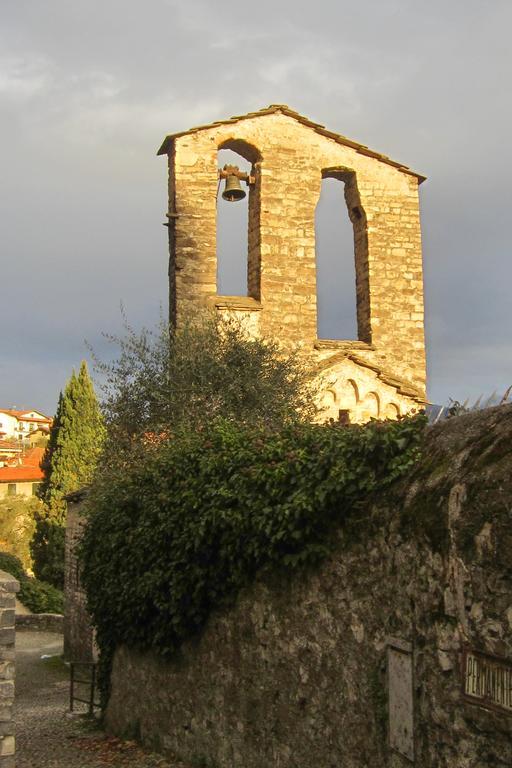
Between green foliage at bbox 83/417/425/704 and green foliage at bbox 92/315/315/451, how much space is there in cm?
200

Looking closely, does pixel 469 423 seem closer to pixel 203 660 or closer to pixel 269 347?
pixel 203 660

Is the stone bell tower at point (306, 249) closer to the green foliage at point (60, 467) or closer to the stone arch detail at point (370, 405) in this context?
the stone arch detail at point (370, 405)

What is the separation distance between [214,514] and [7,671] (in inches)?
100

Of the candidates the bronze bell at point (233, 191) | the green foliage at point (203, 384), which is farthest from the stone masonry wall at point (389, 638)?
the bronze bell at point (233, 191)

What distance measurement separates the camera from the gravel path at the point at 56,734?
9.08 meters

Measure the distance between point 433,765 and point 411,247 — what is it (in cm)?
1262

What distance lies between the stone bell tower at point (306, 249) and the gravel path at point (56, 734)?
6.54 meters

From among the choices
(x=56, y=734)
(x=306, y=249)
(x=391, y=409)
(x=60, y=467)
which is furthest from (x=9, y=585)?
(x=60, y=467)

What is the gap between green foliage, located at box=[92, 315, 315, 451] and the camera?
43.1 feet

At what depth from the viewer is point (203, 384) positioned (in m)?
13.3

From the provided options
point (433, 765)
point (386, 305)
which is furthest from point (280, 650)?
point (386, 305)

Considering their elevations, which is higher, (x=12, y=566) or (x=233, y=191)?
(x=233, y=191)

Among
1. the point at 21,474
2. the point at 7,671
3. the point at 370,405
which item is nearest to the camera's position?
the point at 7,671

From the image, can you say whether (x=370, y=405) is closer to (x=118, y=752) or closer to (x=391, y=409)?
(x=391, y=409)
